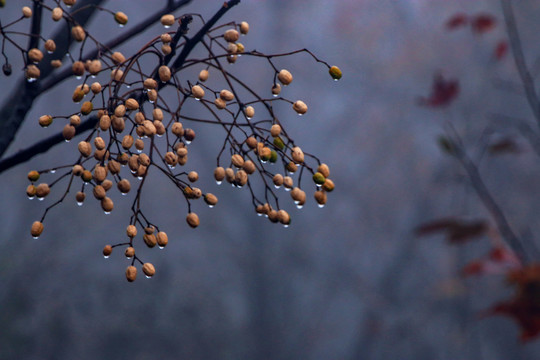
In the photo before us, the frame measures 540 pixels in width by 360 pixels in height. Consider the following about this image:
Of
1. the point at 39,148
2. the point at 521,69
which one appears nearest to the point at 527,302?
the point at 521,69

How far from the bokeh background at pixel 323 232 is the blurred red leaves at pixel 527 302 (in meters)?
1.68

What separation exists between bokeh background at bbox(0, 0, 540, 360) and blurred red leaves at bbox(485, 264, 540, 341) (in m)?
1.68

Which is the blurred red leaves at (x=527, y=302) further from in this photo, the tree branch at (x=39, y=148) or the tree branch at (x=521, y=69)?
the tree branch at (x=39, y=148)

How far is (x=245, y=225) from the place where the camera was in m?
3.74

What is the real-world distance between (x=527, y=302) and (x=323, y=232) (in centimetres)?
237

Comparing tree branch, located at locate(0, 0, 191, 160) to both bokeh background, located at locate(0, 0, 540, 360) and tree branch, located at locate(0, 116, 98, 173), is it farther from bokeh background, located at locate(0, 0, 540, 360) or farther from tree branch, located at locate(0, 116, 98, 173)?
bokeh background, located at locate(0, 0, 540, 360)

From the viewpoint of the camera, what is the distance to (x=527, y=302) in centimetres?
145

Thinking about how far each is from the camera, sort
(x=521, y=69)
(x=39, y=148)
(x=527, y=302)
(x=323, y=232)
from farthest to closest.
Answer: (x=323, y=232), (x=521, y=69), (x=527, y=302), (x=39, y=148)

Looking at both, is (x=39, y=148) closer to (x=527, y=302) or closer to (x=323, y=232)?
(x=527, y=302)

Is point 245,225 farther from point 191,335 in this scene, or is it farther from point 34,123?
point 34,123

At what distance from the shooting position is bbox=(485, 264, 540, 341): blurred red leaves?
1.41 m

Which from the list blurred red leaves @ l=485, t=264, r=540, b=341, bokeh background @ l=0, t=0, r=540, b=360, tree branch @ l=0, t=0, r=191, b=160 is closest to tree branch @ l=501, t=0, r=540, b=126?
blurred red leaves @ l=485, t=264, r=540, b=341

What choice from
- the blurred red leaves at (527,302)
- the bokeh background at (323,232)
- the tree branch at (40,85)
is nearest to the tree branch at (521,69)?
the blurred red leaves at (527,302)

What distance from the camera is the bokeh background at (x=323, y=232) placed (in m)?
3.26
